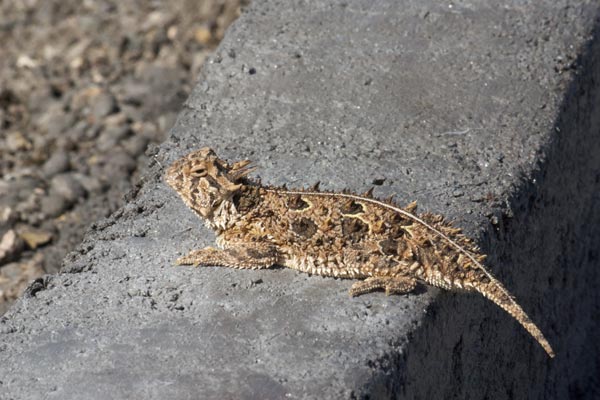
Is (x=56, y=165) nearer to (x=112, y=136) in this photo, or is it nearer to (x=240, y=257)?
(x=112, y=136)

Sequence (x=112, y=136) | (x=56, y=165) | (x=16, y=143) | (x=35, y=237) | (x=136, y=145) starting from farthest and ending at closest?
(x=16, y=143), (x=112, y=136), (x=136, y=145), (x=56, y=165), (x=35, y=237)

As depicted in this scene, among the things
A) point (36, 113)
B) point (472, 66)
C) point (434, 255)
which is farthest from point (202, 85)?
point (36, 113)

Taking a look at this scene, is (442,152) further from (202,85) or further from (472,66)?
(202,85)

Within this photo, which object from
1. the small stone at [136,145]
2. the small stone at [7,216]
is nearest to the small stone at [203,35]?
the small stone at [136,145]

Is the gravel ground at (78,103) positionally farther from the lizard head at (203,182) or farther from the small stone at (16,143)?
the lizard head at (203,182)

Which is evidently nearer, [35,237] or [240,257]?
[240,257]

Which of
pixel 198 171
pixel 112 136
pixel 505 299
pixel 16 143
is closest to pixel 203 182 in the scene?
pixel 198 171

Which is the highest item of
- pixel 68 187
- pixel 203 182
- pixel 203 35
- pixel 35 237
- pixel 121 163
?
pixel 203 182
